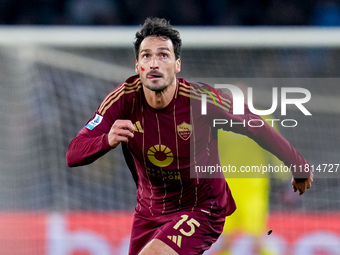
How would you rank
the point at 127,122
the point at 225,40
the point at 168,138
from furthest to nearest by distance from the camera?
the point at 225,40, the point at 168,138, the point at 127,122

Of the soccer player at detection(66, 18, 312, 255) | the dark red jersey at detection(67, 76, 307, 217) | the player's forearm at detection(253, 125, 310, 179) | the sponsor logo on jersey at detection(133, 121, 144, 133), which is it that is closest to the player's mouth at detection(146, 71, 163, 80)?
the soccer player at detection(66, 18, 312, 255)

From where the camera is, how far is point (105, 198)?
17.1ft

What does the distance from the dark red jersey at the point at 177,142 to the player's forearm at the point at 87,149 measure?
160 millimetres

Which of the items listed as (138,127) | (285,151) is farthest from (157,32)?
(285,151)

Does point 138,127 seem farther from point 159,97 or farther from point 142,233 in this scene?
point 142,233

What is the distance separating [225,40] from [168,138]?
1.56 metres

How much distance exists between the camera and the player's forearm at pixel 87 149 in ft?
9.86

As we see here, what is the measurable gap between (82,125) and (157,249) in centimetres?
218

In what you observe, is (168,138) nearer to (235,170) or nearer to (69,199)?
(235,170)

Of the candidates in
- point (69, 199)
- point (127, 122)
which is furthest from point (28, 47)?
point (127, 122)

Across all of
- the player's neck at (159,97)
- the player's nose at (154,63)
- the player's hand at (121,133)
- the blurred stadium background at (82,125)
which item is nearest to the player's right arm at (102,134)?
the player's hand at (121,133)

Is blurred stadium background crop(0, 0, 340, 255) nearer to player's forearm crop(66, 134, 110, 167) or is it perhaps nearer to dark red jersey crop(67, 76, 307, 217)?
dark red jersey crop(67, 76, 307, 217)

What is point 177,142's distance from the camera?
337 cm

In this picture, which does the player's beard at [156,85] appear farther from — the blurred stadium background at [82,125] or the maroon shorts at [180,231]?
the blurred stadium background at [82,125]
